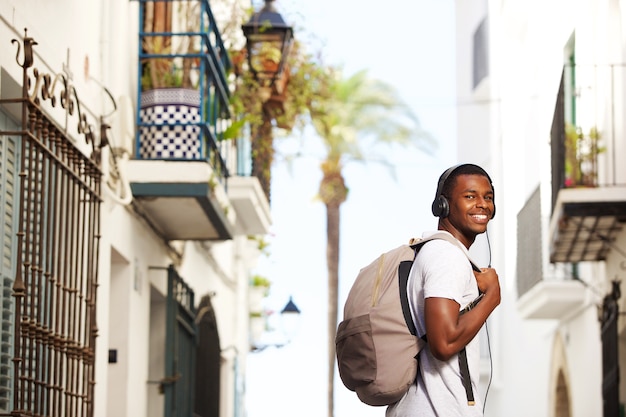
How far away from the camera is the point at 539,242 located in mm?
18812

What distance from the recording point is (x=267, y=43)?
15914 millimetres

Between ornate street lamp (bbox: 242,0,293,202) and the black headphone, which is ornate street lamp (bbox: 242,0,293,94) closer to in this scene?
ornate street lamp (bbox: 242,0,293,202)

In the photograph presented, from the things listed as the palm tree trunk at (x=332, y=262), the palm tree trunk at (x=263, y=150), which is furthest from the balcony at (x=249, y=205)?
the palm tree trunk at (x=332, y=262)

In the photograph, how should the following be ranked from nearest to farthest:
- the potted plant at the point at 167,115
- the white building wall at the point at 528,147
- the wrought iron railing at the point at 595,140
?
the potted plant at the point at 167,115, the wrought iron railing at the point at 595,140, the white building wall at the point at 528,147

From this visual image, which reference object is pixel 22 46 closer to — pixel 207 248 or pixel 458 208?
pixel 458 208

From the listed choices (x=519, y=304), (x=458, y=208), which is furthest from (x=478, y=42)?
(x=458, y=208)

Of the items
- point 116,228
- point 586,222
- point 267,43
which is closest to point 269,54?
point 267,43

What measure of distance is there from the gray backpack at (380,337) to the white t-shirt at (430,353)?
0.03 meters

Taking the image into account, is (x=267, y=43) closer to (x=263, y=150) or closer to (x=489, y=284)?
(x=263, y=150)

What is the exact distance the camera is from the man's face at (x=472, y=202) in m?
5.28

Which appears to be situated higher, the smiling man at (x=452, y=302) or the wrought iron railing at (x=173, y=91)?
the wrought iron railing at (x=173, y=91)

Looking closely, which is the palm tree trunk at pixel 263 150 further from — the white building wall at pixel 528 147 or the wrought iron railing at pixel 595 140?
the white building wall at pixel 528 147

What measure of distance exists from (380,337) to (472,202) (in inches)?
22.7

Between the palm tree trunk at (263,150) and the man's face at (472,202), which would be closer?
the man's face at (472,202)
